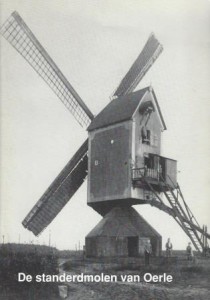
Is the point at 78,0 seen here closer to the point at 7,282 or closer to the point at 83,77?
the point at 83,77

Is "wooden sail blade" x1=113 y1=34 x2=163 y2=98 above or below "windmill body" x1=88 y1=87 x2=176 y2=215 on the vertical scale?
above

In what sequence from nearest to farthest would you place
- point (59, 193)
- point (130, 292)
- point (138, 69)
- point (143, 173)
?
point (130, 292) → point (143, 173) → point (59, 193) → point (138, 69)

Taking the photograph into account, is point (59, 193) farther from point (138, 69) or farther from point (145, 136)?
point (138, 69)

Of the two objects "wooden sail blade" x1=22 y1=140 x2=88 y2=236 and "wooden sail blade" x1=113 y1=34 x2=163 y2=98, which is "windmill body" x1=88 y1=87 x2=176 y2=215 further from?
"wooden sail blade" x1=113 y1=34 x2=163 y2=98

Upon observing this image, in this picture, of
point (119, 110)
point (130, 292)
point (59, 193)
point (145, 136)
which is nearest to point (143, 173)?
point (145, 136)

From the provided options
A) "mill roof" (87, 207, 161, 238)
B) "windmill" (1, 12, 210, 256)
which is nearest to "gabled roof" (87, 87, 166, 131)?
"windmill" (1, 12, 210, 256)


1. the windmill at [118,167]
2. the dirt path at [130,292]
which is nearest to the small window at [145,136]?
the windmill at [118,167]

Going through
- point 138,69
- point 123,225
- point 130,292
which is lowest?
point 130,292
